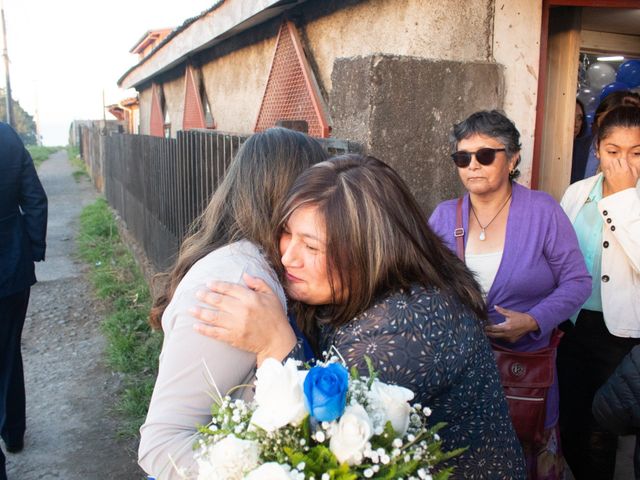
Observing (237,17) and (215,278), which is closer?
(215,278)

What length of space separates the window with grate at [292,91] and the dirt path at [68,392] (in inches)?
100

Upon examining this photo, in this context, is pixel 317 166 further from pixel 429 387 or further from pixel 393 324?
pixel 429 387

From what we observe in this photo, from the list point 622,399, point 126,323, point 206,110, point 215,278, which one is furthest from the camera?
point 206,110

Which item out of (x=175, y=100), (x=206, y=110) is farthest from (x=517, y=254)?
(x=175, y=100)

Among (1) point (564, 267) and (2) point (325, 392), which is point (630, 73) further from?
(2) point (325, 392)

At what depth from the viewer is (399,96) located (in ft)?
9.32

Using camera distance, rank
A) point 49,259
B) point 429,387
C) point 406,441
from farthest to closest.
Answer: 1. point 49,259
2. point 429,387
3. point 406,441

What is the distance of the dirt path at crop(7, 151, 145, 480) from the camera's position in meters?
3.99

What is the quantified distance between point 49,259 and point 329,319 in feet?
31.2

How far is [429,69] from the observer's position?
2900 millimetres

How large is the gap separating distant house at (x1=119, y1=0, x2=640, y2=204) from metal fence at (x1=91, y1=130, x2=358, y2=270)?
0.96 feet

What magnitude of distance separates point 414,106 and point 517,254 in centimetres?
84

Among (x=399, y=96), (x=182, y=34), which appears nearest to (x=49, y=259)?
(x=182, y=34)

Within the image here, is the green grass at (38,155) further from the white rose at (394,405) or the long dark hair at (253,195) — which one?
the white rose at (394,405)
